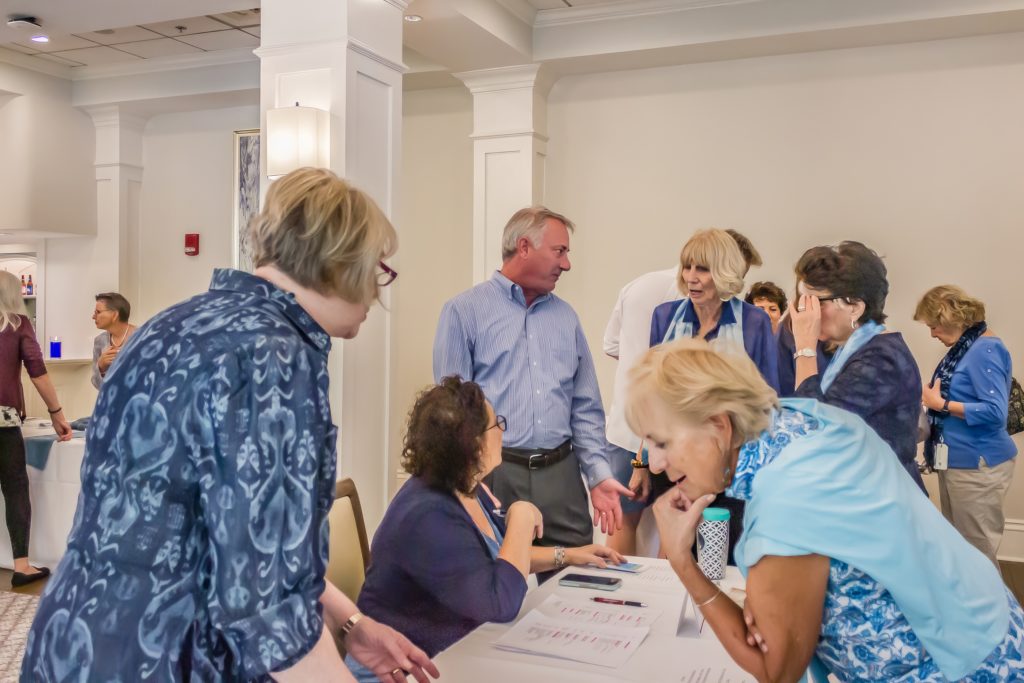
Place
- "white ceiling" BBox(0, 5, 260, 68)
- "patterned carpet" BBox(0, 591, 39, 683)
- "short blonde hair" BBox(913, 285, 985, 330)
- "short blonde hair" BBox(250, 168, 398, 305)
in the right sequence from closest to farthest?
"short blonde hair" BBox(250, 168, 398, 305) → "patterned carpet" BBox(0, 591, 39, 683) → "short blonde hair" BBox(913, 285, 985, 330) → "white ceiling" BBox(0, 5, 260, 68)

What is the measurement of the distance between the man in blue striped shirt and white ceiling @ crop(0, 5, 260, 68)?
3294mm

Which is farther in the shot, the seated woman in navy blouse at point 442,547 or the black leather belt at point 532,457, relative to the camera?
the black leather belt at point 532,457

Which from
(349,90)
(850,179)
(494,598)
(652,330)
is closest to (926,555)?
(494,598)

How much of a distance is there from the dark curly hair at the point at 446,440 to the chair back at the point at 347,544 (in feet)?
1.10

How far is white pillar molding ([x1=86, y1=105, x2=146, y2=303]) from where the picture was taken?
7.30 metres

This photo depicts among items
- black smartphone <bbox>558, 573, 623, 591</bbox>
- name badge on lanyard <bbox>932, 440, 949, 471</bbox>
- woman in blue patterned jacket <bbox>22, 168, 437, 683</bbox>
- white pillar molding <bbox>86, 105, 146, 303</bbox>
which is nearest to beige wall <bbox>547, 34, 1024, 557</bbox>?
name badge on lanyard <bbox>932, 440, 949, 471</bbox>

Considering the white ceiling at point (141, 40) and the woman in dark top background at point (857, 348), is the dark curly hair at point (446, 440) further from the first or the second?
the white ceiling at point (141, 40)

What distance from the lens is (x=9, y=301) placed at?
4.91 meters

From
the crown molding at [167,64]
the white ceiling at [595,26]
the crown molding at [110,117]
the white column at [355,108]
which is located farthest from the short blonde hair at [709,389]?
the crown molding at [110,117]

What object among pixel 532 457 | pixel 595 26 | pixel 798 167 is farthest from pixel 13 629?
pixel 798 167

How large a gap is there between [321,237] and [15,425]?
4417 mm

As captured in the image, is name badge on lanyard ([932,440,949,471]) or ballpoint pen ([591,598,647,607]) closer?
ballpoint pen ([591,598,647,607])

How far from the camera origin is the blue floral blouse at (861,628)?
136 centimetres

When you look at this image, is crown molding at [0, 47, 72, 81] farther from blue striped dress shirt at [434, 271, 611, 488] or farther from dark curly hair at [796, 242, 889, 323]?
dark curly hair at [796, 242, 889, 323]
